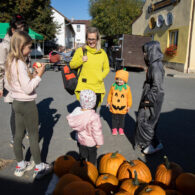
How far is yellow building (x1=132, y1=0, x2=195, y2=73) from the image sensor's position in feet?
46.8

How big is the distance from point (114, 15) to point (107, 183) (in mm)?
30495

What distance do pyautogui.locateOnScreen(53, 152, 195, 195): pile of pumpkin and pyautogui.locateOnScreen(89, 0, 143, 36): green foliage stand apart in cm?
2925

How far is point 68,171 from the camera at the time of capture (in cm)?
238

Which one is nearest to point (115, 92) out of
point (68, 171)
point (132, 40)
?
point (68, 171)

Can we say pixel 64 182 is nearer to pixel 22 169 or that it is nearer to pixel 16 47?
pixel 22 169

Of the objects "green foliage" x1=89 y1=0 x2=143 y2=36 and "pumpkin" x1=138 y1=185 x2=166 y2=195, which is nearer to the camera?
"pumpkin" x1=138 y1=185 x2=166 y2=195

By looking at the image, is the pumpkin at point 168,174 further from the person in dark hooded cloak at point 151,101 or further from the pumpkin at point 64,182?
the person in dark hooded cloak at point 151,101

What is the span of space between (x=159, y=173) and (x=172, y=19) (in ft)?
54.1

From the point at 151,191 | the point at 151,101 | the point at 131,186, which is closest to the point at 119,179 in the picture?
the point at 131,186

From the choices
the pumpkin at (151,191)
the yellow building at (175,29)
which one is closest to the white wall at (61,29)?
the yellow building at (175,29)

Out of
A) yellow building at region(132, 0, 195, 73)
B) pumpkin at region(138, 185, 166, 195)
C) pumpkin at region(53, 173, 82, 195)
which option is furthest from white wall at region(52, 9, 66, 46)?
pumpkin at region(138, 185, 166, 195)

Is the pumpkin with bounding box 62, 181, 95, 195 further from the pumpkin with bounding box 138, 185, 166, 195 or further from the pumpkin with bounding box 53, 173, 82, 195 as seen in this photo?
the pumpkin with bounding box 138, 185, 166, 195

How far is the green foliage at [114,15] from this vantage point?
29.5 metres

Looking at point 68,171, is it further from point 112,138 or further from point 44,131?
point 44,131
